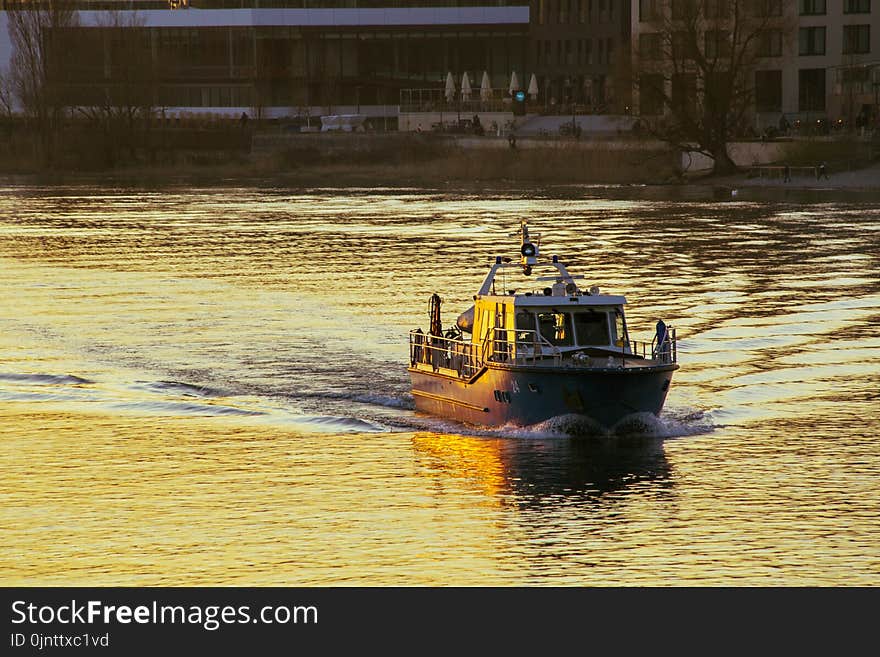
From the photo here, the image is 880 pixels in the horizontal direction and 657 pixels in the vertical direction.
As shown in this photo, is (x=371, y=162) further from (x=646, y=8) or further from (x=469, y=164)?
(x=646, y=8)

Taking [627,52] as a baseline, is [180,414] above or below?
below

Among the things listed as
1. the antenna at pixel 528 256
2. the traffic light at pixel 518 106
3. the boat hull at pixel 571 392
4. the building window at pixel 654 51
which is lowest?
the boat hull at pixel 571 392

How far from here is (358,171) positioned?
176375 mm

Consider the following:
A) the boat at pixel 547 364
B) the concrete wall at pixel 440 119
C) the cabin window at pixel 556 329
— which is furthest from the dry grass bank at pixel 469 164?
the cabin window at pixel 556 329

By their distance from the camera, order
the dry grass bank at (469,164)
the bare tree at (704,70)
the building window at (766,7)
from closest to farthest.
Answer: the bare tree at (704,70) < the building window at (766,7) < the dry grass bank at (469,164)

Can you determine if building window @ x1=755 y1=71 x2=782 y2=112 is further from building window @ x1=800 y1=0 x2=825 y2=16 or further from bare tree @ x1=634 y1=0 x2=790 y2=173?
bare tree @ x1=634 y1=0 x2=790 y2=173

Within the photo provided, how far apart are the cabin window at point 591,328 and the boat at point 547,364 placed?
0.02m

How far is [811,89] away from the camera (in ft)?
552

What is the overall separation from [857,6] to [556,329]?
132 meters

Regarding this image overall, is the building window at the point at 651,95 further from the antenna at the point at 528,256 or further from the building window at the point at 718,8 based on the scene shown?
the antenna at the point at 528,256

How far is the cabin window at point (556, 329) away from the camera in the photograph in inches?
1716

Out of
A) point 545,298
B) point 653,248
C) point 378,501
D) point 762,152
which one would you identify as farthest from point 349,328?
point 762,152
